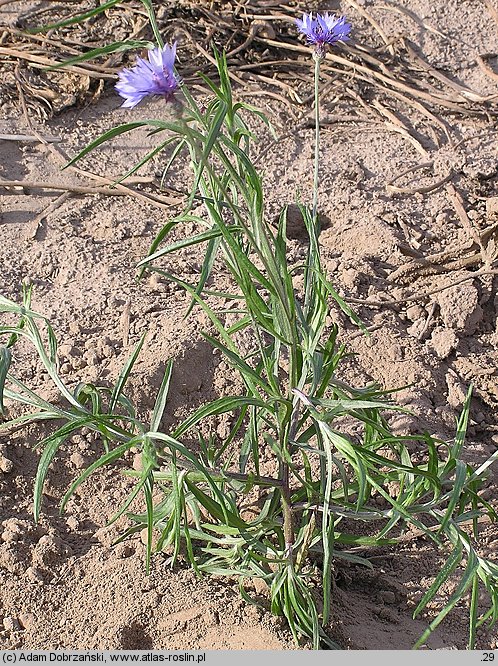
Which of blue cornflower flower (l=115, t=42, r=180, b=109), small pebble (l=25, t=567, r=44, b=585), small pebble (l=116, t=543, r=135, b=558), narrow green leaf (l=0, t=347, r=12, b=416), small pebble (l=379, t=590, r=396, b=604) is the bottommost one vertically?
small pebble (l=379, t=590, r=396, b=604)

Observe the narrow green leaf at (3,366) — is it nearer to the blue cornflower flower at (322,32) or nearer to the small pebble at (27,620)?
the small pebble at (27,620)

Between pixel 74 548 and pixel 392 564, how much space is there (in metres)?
0.83

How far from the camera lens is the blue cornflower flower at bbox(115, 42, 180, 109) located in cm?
123

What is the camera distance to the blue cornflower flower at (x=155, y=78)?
1231mm

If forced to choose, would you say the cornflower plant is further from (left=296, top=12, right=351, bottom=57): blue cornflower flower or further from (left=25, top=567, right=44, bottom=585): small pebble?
(left=25, top=567, right=44, bottom=585): small pebble

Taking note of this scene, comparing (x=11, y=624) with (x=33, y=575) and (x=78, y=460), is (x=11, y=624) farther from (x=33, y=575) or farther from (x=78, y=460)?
(x=78, y=460)

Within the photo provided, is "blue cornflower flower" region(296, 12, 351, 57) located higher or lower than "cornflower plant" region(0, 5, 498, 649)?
higher

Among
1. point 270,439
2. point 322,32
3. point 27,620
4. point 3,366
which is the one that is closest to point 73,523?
point 27,620

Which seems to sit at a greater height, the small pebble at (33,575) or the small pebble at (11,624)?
the small pebble at (33,575)

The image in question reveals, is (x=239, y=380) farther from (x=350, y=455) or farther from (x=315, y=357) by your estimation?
(x=350, y=455)

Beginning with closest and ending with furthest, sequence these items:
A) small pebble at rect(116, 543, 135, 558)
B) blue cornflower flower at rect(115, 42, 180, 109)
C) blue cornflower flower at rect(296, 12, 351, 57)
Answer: blue cornflower flower at rect(115, 42, 180, 109) → blue cornflower flower at rect(296, 12, 351, 57) → small pebble at rect(116, 543, 135, 558)

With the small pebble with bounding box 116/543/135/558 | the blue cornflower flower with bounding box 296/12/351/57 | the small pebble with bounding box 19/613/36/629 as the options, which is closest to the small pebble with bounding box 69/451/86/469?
the small pebble with bounding box 116/543/135/558

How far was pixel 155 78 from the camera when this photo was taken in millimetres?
1231

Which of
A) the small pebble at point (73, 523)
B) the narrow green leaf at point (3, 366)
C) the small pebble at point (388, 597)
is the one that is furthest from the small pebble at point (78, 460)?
the small pebble at point (388, 597)
